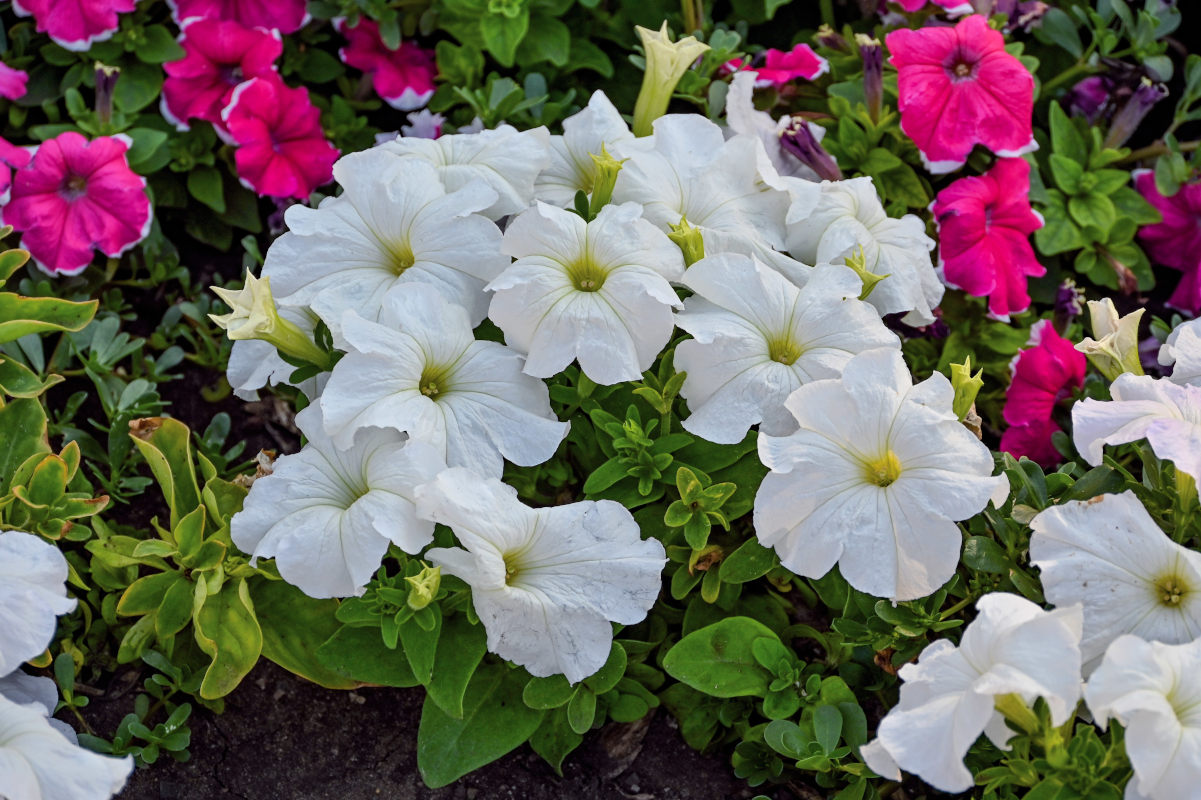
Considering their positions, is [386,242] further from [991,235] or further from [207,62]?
[991,235]

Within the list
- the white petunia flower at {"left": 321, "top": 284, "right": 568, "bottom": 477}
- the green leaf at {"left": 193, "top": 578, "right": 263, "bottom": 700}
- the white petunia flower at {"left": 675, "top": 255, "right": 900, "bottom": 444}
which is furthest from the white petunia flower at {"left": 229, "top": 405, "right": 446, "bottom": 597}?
the white petunia flower at {"left": 675, "top": 255, "right": 900, "bottom": 444}

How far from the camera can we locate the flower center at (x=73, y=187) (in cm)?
219

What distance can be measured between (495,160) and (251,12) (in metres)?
0.90

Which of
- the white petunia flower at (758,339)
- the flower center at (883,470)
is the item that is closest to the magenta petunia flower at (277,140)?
the white petunia flower at (758,339)

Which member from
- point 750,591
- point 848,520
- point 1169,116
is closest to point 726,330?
point 848,520

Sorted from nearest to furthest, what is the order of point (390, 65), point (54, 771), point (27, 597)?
point (54, 771) → point (27, 597) → point (390, 65)

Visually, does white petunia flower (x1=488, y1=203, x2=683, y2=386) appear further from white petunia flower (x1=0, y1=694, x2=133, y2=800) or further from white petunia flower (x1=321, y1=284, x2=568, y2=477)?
white petunia flower (x1=0, y1=694, x2=133, y2=800)

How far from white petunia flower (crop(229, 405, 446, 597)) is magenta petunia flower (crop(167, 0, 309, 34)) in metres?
1.17

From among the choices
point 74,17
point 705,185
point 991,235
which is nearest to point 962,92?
point 991,235

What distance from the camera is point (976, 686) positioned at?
126cm

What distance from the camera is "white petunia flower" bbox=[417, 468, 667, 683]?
152 cm

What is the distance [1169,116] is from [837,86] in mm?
965

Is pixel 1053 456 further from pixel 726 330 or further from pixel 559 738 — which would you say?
pixel 559 738

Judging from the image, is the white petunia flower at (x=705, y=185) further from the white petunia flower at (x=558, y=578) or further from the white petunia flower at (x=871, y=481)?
the white petunia flower at (x=558, y=578)
